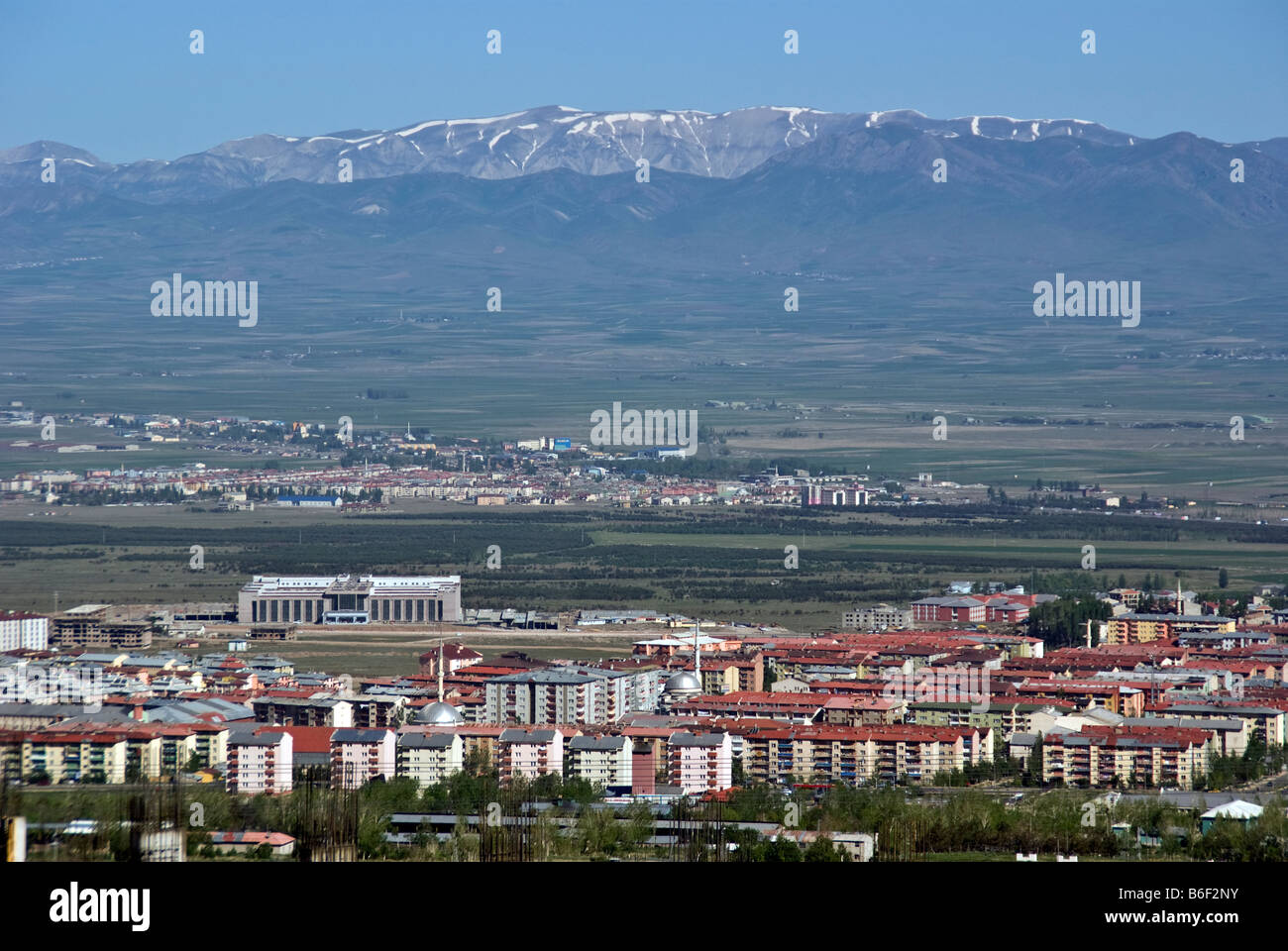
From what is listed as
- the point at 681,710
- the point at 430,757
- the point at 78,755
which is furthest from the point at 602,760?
the point at 78,755

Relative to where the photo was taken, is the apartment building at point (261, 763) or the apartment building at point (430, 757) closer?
the apartment building at point (261, 763)

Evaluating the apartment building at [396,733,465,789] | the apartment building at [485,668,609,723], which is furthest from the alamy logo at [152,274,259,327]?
the apartment building at [396,733,465,789]

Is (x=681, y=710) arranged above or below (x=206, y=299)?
below

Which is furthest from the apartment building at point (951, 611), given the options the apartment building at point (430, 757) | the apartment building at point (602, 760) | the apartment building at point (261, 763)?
the apartment building at point (261, 763)

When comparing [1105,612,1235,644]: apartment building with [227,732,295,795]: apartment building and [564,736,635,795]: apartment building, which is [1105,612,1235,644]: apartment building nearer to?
[564,736,635,795]: apartment building

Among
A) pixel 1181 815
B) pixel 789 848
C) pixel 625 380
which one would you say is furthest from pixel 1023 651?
pixel 625 380
